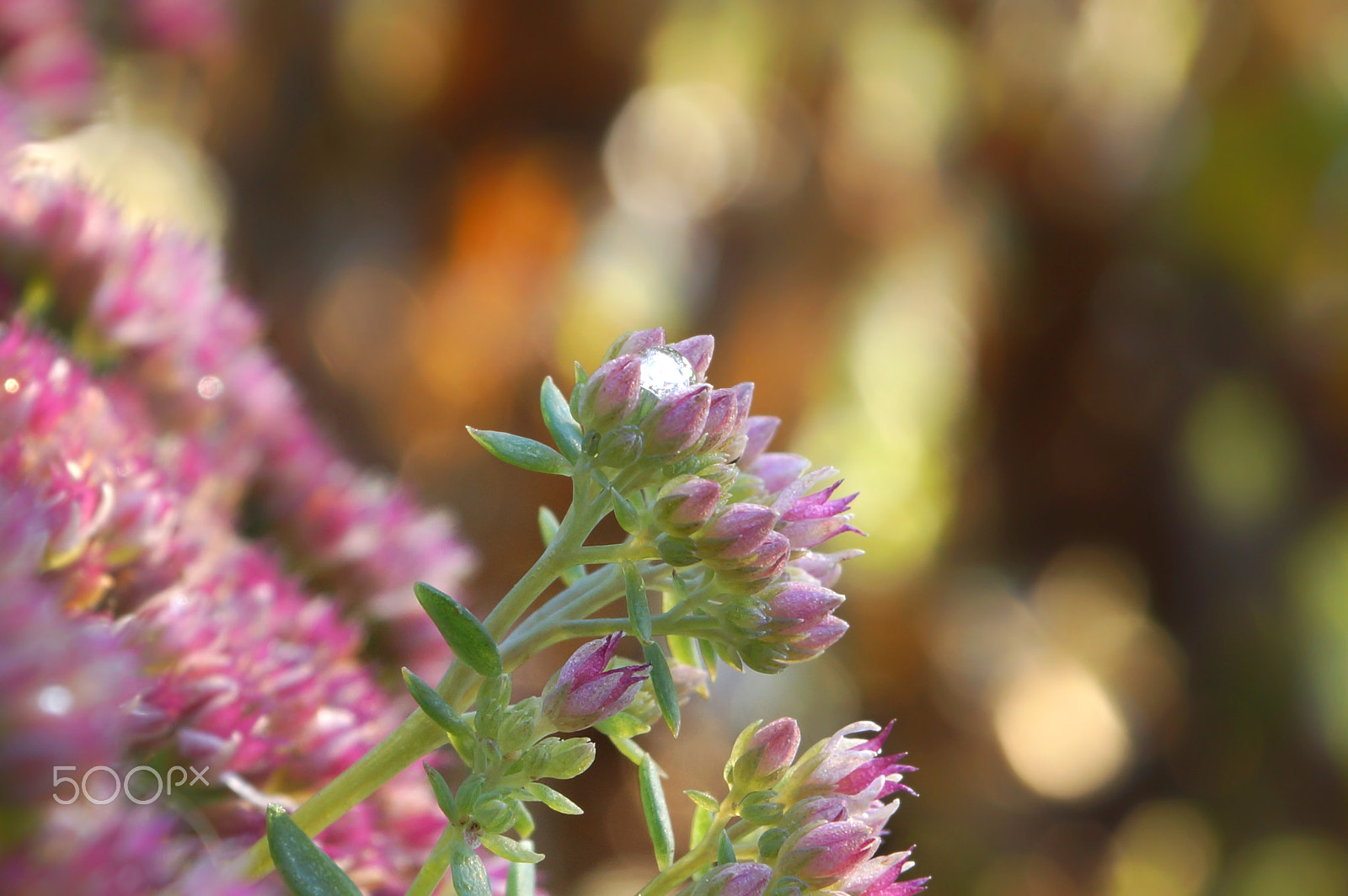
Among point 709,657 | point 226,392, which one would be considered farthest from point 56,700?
point 226,392

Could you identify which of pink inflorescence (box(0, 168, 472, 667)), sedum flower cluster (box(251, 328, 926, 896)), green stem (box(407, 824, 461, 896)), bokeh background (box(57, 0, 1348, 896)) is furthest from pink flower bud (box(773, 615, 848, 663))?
bokeh background (box(57, 0, 1348, 896))

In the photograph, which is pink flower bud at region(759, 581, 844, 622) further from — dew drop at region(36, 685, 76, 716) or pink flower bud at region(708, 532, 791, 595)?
dew drop at region(36, 685, 76, 716)

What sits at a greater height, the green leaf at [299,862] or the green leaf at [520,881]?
the green leaf at [520,881]

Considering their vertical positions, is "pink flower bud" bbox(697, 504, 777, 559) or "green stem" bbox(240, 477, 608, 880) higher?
"pink flower bud" bbox(697, 504, 777, 559)

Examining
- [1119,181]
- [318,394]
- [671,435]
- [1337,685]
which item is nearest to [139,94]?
[318,394]

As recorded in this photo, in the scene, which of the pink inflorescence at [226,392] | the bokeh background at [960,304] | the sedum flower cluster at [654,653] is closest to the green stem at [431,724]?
the sedum flower cluster at [654,653]

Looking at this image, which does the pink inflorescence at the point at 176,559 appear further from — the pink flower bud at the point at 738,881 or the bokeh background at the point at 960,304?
the bokeh background at the point at 960,304
